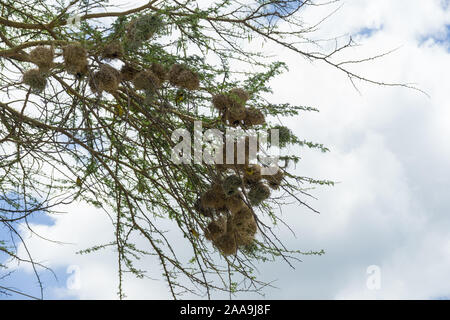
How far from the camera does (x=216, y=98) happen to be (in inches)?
107

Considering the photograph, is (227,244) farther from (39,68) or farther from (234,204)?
(39,68)

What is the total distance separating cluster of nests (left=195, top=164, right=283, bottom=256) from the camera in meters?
2.68

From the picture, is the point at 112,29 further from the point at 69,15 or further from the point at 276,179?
the point at 276,179

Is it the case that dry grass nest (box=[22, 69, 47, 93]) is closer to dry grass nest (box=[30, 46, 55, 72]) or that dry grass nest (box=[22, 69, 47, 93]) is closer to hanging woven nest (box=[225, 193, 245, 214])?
dry grass nest (box=[30, 46, 55, 72])

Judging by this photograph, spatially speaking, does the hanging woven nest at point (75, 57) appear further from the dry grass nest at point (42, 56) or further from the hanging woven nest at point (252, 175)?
the hanging woven nest at point (252, 175)

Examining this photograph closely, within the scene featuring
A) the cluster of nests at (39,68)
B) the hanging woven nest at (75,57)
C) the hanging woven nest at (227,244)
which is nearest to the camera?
the hanging woven nest at (75,57)

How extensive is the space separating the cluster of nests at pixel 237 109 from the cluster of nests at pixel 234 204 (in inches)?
10.7

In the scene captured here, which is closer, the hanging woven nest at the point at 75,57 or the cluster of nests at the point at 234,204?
the hanging woven nest at the point at 75,57

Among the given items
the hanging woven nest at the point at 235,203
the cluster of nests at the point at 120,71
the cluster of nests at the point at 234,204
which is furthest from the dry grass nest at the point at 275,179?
the cluster of nests at the point at 120,71

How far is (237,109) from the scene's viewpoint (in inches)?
105

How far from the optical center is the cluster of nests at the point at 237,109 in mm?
2682

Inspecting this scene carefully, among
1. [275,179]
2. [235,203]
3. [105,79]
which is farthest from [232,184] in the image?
[105,79]

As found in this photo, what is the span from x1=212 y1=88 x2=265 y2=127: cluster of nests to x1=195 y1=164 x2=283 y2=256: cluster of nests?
0.27 metres
